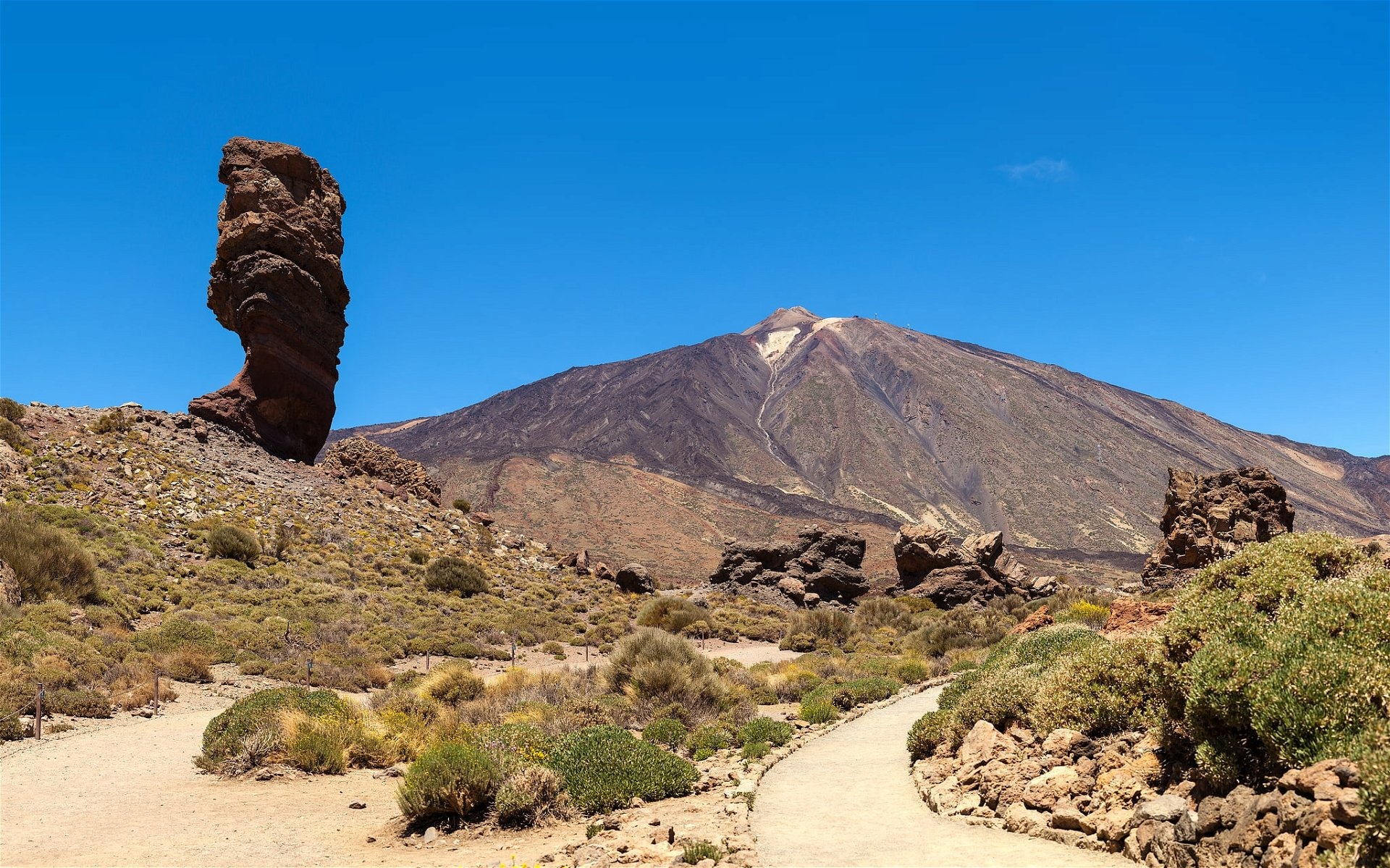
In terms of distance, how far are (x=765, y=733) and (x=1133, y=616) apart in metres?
7.26

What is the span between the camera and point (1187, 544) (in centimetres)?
2722

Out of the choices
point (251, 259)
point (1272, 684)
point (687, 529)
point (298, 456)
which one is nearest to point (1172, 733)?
→ point (1272, 684)

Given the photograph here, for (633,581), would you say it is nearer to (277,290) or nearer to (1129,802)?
(277,290)

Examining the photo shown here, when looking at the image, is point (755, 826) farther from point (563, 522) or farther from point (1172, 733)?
point (563, 522)

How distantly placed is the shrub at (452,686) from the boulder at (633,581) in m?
21.3

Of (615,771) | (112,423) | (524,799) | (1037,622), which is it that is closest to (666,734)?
(615,771)

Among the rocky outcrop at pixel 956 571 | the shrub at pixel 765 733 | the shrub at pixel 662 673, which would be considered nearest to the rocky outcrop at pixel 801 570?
the rocky outcrop at pixel 956 571

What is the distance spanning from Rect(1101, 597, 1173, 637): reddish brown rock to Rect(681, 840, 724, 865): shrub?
9507mm

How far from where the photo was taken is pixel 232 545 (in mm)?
25953

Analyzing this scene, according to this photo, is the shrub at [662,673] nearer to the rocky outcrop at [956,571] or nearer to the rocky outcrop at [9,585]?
the rocky outcrop at [9,585]

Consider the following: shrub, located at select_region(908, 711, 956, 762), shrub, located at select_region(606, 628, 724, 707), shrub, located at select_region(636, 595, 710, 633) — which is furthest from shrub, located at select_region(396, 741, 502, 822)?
shrub, located at select_region(636, 595, 710, 633)

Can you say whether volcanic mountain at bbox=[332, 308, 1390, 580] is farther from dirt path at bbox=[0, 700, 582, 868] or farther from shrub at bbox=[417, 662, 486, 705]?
dirt path at bbox=[0, 700, 582, 868]

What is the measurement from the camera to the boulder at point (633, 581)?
37781 millimetres

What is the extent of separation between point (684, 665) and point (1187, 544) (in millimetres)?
20222
